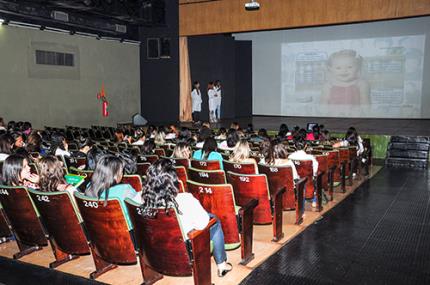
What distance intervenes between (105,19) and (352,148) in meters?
9.12

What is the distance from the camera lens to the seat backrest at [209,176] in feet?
13.6

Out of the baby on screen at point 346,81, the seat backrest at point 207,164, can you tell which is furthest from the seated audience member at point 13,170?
the baby on screen at point 346,81

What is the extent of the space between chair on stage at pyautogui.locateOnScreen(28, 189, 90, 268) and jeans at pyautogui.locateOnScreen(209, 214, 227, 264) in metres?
0.98

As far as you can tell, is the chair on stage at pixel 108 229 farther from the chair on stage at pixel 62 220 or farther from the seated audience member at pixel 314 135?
the seated audience member at pixel 314 135

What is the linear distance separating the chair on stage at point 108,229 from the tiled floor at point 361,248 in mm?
953

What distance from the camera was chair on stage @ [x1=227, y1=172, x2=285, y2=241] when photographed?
12.4ft

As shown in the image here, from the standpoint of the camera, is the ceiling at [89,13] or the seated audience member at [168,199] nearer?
the seated audience member at [168,199]

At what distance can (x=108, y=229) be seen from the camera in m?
2.88

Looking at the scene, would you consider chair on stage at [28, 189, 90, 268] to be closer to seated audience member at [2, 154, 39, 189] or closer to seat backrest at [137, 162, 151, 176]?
seated audience member at [2, 154, 39, 189]

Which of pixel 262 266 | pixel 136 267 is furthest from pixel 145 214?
pixel 262 266

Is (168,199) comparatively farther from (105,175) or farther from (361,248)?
(361,248)

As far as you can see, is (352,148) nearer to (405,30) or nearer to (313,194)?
(313,194)

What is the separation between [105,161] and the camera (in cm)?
309

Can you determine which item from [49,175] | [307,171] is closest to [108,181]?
[49,175]
